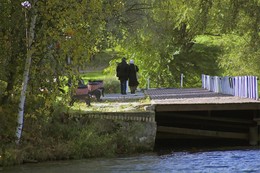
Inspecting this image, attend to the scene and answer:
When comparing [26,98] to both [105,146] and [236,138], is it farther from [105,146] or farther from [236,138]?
[236,138]

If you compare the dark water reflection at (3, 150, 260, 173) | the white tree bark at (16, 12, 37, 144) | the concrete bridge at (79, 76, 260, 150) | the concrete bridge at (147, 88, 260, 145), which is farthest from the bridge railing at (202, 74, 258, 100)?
the white tree bark at (16, 12, 37, 144)

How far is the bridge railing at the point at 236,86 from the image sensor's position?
2550 cm

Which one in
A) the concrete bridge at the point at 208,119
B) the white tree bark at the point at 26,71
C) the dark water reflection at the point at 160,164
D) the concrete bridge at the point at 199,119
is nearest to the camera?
the dark water reflection at the point at 160,164

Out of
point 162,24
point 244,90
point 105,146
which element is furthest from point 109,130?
point 162,24

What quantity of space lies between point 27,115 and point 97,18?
12.0 feet

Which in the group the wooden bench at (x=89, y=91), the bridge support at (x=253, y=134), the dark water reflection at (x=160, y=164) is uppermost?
the wooden bench at (x=89, y=91)

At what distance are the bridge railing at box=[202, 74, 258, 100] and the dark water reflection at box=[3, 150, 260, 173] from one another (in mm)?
5000

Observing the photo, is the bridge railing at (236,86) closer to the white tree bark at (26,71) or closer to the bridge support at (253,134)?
the bridge support at (253,134)

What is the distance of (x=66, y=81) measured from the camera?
2130 centimetres

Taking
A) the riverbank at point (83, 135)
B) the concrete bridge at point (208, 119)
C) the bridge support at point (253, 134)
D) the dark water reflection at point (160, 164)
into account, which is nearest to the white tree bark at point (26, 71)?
the riverbank at point (83, 135)

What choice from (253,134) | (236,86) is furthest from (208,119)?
(236,86)

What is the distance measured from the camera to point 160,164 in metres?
18.7

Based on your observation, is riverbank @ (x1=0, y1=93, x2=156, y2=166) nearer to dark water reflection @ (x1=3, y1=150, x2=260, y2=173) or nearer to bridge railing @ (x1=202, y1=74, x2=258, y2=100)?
dark water reflection @ (x1=3, y1=150, x2=260, y2=173)

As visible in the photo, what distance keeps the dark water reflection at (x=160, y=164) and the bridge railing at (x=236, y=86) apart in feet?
16.4
